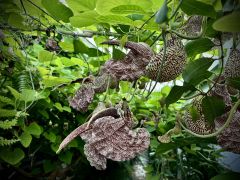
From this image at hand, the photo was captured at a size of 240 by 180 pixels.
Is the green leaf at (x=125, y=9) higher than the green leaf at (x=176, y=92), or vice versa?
the green leaf at (x=125, y=9)

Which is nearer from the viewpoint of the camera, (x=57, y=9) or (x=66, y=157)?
(x=57, y=9)

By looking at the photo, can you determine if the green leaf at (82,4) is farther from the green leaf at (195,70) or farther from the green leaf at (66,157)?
the green leaf at (66,157)

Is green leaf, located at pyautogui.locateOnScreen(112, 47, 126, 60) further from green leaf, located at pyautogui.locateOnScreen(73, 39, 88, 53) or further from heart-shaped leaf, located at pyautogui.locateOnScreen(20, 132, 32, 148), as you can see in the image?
heart-shaped leaf, located at pyautogui.locateOnScreen(20, 132, 32, 148)

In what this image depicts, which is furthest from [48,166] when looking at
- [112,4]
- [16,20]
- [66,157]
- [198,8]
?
[198,8]

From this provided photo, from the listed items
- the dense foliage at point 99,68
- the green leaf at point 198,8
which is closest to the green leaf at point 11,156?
the dense foliage at point 99,68

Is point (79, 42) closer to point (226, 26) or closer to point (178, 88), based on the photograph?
point (178, 88)

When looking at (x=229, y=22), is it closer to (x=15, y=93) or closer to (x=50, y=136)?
(x=15, y=93)
